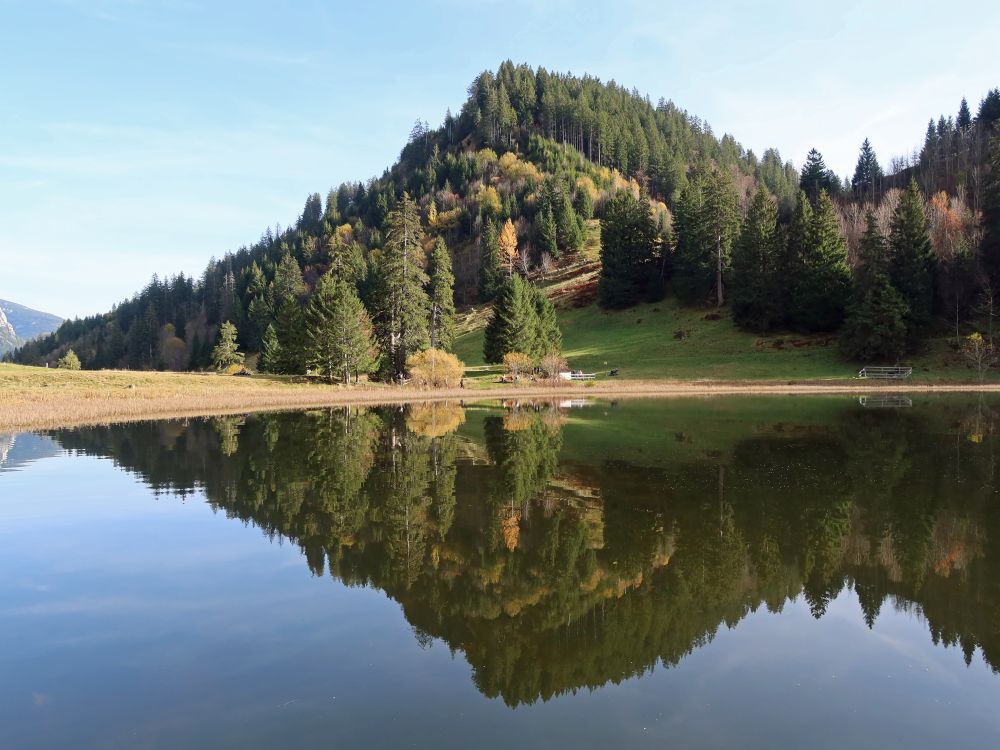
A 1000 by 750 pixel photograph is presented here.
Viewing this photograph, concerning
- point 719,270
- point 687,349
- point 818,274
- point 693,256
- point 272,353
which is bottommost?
point 687,349

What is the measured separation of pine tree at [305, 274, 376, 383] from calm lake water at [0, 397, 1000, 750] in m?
37.3

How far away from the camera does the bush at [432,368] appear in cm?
5634

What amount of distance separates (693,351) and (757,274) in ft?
39.7

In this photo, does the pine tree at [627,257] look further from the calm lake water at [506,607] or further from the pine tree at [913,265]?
the calm lake water at [506,607]

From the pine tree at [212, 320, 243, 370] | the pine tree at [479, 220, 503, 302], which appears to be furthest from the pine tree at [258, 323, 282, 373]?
the pine tree at [479, 220, 503, 302]

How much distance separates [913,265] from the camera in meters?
62.1

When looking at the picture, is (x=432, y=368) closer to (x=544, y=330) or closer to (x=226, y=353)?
(x=544, y=330)

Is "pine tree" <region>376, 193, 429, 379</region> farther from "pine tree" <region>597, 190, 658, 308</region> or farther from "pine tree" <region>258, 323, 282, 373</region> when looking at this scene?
"pine tree" <region>597, 190, 658, 308</region>

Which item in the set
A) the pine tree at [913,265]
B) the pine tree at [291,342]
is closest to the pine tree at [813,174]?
the pine tree at [913,265]

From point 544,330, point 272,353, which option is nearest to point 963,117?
point 544,330

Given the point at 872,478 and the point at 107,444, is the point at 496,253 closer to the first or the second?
the point at 107,444

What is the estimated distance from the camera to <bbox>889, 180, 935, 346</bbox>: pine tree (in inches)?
2404

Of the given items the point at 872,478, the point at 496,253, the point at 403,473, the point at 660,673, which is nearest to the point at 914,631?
the point at 660,673

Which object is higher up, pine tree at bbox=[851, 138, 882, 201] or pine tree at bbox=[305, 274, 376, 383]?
pine tree at bbox=[851, 138, 882, 201]
